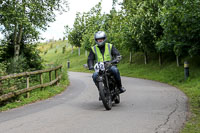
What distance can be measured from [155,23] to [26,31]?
1367cm

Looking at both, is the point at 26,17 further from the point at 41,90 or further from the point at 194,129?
the point at 194,129

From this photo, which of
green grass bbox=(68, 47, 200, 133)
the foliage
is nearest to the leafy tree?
green grass bbox=(68, 47, 200, 133)

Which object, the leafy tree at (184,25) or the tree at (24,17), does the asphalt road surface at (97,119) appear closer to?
the tree at (24,17)

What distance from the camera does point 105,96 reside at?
7.31 m

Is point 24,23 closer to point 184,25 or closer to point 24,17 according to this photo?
point 24,17

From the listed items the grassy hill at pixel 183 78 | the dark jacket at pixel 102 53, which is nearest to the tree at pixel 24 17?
the grassy hill at pixel 183 78

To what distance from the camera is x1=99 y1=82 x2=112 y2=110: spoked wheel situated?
7016 millimetres

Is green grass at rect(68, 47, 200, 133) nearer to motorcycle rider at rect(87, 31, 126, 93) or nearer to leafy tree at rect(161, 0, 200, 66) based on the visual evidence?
leafy tree at rect(161, 0, 200, 66)

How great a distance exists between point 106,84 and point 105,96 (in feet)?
1.21

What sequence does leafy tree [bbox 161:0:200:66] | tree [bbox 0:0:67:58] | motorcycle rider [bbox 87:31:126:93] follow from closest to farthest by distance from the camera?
motorcycle rider [bbox 87:31:126:93] < tree [bbox 0:0:67:58] < leafy tree [bbox 161:0:200:66]

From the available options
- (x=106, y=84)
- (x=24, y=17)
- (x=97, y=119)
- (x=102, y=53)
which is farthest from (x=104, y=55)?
(x=24, y=17)

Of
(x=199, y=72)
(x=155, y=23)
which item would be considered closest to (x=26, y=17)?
(x=199, y=72)

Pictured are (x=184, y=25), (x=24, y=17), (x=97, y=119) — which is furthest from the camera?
(x=184, y=25)

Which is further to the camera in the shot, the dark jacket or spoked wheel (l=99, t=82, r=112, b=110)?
the dark jacket
